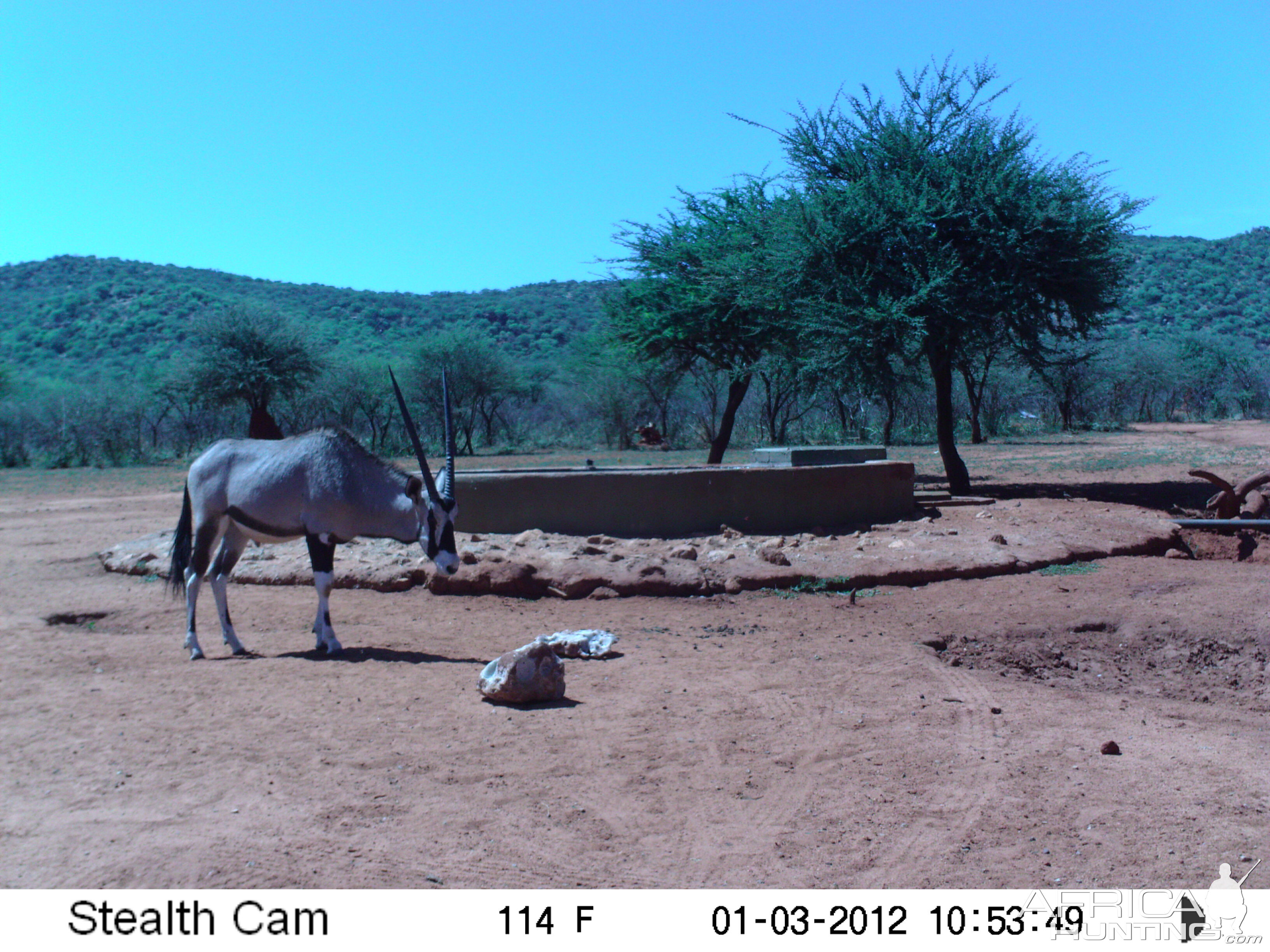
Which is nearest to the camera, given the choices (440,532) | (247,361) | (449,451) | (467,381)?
(440,532)

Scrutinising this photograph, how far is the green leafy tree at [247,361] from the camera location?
103ft

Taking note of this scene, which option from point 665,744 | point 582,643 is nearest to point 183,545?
point 582,643

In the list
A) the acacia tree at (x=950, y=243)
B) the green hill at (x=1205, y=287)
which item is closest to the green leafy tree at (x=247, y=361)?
the acacia tree at (x=950, y=243)

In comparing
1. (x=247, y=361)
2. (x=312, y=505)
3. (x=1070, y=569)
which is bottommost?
(x=1070, y=569)

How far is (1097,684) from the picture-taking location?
637 centimetres

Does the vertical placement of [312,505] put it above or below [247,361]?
below

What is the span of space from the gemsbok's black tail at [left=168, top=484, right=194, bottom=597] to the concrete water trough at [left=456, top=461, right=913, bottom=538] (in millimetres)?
3948

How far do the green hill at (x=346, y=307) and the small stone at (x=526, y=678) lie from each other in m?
Result: 40.6

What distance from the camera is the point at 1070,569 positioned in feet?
31.5

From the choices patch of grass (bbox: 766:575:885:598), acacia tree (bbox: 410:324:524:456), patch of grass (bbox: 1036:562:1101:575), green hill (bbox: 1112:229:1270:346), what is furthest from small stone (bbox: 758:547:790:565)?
green hill (bbox: 1112:229:1270:346)

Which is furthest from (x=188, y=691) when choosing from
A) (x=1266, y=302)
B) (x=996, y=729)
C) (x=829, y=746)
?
(x=1266, y=302)

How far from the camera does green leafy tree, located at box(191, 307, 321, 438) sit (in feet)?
103

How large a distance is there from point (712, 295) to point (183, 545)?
12628 millimetres

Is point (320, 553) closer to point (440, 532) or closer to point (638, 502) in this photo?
point (440, 532)
